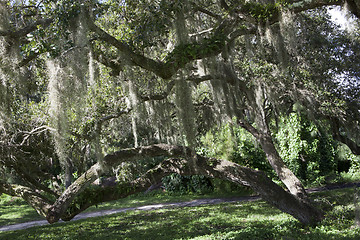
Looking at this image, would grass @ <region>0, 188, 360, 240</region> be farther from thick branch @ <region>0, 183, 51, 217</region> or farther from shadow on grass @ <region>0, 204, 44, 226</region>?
shadow on grass @ <region>0, 204, 44, 226</region>

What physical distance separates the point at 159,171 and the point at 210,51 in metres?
2.15

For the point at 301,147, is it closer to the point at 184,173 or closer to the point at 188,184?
the point at 188,184

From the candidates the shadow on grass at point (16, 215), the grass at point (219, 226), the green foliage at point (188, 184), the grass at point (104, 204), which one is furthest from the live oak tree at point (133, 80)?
the green foliage at point (188, 184)

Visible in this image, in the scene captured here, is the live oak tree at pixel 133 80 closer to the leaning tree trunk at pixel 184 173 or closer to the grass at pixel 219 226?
the leaning tree trunk at pixel 184 173

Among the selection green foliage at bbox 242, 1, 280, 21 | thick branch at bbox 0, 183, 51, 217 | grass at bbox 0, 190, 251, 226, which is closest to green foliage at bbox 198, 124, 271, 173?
grass at bbox 0, 190, 251, 226

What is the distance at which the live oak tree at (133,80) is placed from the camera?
409 centimetres

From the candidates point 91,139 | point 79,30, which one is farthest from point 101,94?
point 79,30

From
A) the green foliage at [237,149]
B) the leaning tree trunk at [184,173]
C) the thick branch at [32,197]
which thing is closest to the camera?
the thick branch at [32,197]

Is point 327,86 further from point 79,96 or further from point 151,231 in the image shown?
point 79,96

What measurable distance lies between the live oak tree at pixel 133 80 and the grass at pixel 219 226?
0.50m

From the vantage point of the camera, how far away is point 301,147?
36.2 ft

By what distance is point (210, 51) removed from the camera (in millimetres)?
4562

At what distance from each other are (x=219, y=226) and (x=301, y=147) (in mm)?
6166

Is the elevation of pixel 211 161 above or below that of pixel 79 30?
below
